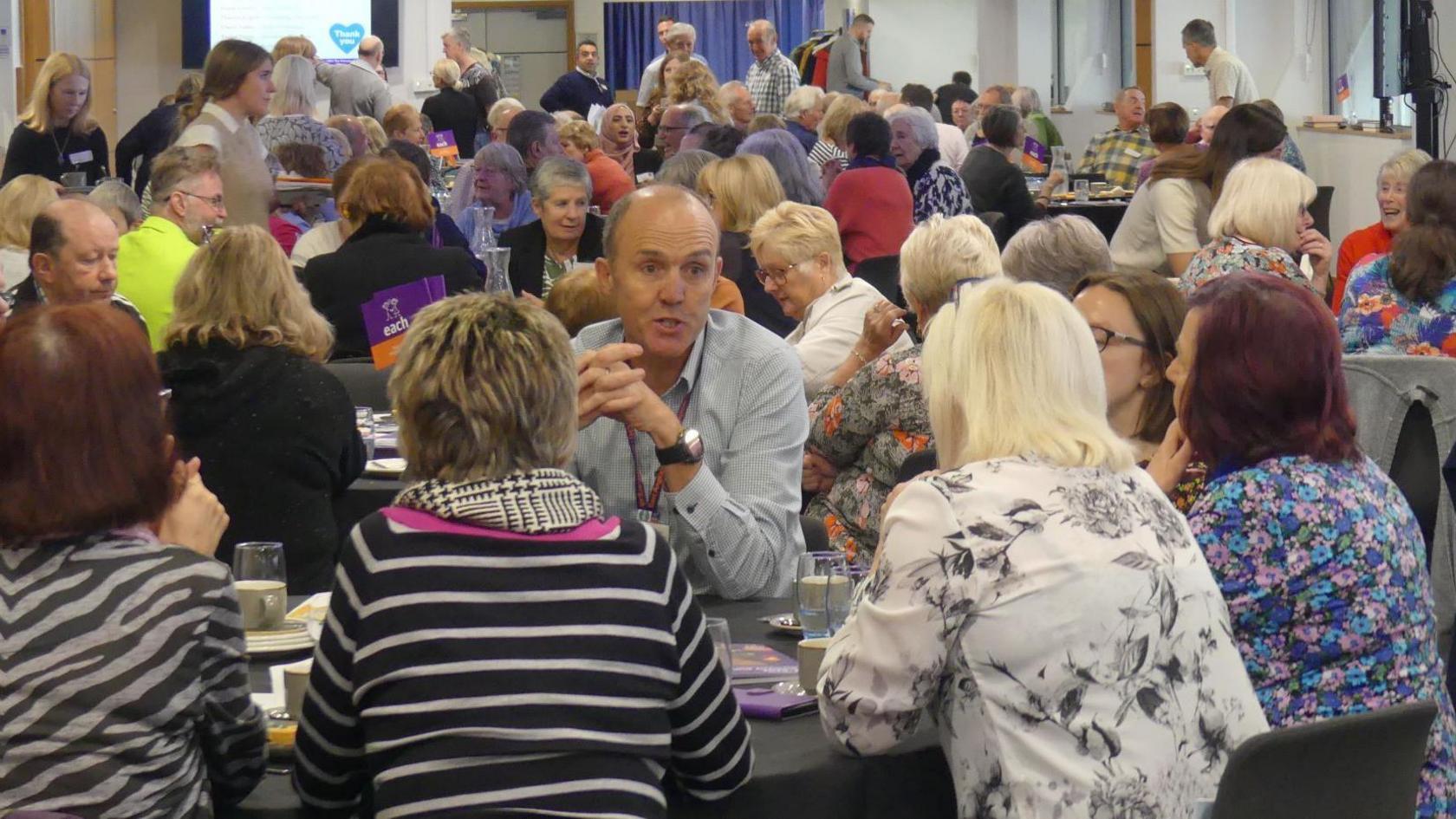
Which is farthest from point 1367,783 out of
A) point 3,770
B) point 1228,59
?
point 1228,59

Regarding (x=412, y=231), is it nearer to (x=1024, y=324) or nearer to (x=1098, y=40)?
(x=1024, y=324)

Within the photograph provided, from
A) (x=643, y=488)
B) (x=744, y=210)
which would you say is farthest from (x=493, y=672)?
(x=744, y=210)

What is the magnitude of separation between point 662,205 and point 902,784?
4.32 ft

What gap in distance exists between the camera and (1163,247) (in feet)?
23.9

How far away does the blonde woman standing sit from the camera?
693 centimetres

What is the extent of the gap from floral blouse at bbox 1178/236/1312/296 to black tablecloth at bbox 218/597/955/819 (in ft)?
10.9

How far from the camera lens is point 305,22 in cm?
1429

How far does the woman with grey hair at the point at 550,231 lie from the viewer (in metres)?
6.38

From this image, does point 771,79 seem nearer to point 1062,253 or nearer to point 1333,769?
point 1062,253

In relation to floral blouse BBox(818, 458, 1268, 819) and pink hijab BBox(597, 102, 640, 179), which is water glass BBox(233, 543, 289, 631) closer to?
floral blouse BBox(818, 458, 1268, 819)

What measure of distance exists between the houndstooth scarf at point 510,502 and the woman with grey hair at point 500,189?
5.76 metres

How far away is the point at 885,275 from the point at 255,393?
3.65 m

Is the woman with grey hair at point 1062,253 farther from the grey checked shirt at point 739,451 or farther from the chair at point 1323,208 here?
the chair at point 1323,208

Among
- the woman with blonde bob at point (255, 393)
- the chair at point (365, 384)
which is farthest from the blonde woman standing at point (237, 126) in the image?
the woman with blonde bob at point (255, 393)
